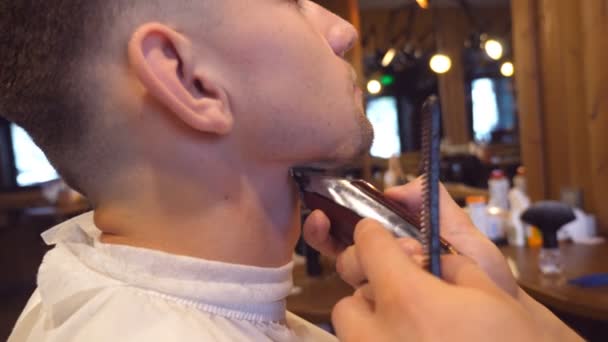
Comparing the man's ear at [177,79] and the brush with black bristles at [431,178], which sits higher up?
the man's ear at [177,79]

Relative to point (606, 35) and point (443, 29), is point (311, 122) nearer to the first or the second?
point (606, 35)

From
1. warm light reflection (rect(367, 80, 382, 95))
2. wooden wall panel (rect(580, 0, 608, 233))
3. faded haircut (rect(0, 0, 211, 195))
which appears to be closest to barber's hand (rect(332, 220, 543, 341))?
faded haircut (rect(0, 0, 211, 195))

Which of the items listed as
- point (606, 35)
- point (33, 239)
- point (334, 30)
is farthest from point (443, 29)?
point (334, 30)

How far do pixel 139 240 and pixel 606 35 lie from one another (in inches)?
85.8

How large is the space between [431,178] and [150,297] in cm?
35

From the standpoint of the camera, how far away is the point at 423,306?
462mm

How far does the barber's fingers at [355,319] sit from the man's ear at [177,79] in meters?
0.27

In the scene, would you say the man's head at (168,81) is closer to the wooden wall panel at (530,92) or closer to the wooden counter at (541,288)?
the wooden counter at (541,288)

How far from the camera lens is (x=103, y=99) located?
715 mm

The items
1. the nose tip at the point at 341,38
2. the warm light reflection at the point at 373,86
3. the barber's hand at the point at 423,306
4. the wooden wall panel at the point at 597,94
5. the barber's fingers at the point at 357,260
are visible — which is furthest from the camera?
the warm light reflection at the point at 373,86

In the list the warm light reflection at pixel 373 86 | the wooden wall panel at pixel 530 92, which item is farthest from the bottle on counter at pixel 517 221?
the warm light reflection at pixel 373 86

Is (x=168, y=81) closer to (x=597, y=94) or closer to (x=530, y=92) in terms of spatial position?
(x=597, y=94)

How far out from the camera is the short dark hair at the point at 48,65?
2.30ft

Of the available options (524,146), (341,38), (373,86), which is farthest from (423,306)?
(373,86)
